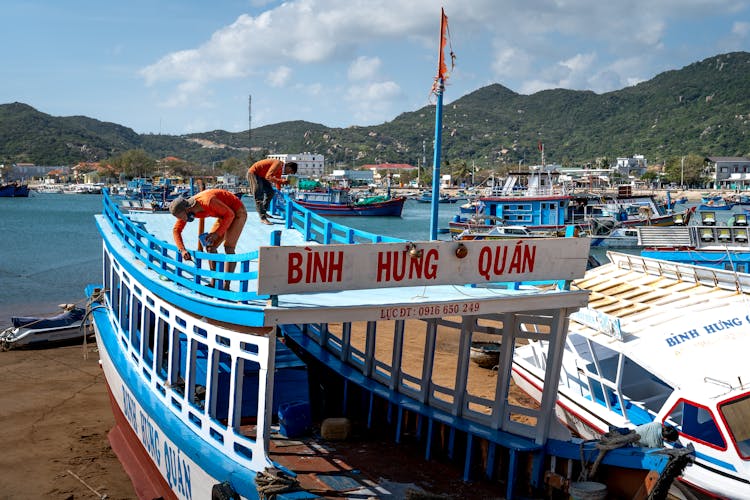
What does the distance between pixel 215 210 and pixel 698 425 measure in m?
6.71

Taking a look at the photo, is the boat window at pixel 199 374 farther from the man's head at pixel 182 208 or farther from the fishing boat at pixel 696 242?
the fishing boat at pixel 696 242

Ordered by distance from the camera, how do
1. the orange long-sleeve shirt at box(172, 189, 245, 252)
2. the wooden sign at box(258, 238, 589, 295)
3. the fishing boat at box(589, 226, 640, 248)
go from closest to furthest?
the wooden sign at box(258, 238, 589, 295)
the orange long-sleeve shirt at box(172, 189, 245, 252)
the fishing boat at box(589, 226, 640, 248)

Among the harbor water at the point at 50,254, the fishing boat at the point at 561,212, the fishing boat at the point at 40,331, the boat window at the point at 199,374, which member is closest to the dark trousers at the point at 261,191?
the boat window at the point at 199,374

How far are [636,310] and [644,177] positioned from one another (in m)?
134

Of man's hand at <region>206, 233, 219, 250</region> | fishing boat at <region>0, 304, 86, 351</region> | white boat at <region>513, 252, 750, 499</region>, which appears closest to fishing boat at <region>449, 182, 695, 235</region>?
fishing boat at <region>0, 304, 86, 351</region>

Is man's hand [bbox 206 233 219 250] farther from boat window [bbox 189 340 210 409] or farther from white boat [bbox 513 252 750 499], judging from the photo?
white boat [bbox 513 252 750 499]

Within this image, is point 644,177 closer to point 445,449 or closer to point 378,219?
point 378,219

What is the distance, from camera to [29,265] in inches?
1388

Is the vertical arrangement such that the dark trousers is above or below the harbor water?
above

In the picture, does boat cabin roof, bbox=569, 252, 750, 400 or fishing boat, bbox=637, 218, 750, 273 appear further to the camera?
fishing boat, bbox=637, 218, 750, 273

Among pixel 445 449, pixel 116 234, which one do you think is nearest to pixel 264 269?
pixel 445 449

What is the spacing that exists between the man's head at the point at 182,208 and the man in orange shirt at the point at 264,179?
11.2 feet

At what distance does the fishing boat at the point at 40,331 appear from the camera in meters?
17.3

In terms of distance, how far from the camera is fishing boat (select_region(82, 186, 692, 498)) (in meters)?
5.59
